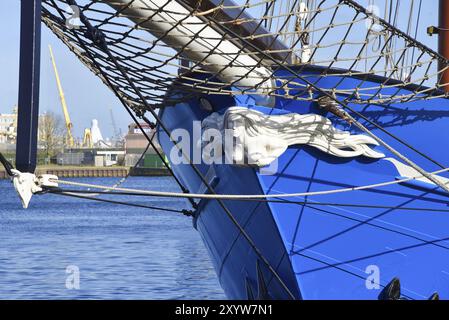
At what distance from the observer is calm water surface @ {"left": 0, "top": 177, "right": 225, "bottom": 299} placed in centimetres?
1672

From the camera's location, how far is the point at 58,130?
89.8 meters

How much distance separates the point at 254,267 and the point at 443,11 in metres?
3.46

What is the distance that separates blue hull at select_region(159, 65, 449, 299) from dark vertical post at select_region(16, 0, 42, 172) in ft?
5.93

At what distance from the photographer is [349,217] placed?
25.3 feet

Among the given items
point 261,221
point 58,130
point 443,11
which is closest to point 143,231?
point 443,11

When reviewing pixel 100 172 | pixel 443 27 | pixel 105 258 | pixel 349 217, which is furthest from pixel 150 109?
pixel 100 172

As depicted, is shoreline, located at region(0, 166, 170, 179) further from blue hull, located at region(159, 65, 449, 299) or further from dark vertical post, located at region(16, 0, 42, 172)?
dark vertical post, located at region(16, 0, 42, 172)

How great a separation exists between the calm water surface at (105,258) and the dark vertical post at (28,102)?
9.65 metres

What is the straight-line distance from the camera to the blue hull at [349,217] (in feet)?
24.9

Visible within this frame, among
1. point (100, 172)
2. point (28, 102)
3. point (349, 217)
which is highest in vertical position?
point (28, 102)

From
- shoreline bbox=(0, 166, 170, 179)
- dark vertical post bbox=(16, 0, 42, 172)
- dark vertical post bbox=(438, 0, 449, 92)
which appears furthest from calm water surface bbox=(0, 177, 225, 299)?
shoreline bbox=(0, 166, 170, 179)

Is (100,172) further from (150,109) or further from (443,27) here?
(150,109)

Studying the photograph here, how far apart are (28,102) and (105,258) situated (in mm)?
15891

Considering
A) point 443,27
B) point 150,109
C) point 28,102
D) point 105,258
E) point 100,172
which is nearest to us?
point 28,102
